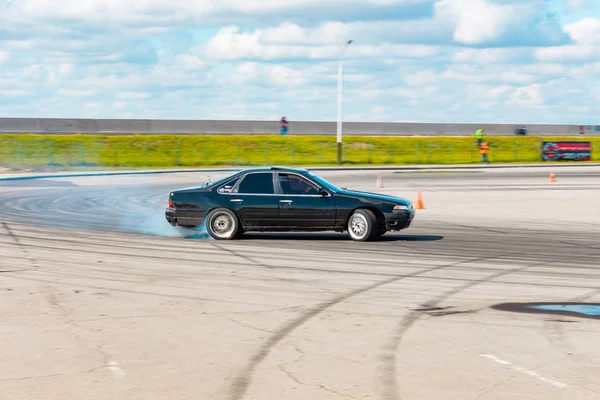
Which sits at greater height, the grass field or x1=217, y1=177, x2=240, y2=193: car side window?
the grass field

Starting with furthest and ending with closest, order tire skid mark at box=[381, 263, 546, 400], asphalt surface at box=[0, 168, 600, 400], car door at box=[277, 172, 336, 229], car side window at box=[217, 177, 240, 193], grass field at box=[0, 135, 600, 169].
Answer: grass field at box=[0, 135, 600, 169], car side window at box=[217, 177, 240, 193], car door at box=[277, 172, 336, 229], asphalt surface at box=[0, 168, 600, 400], tire skid mark at box=[381, 263, 546, 400]

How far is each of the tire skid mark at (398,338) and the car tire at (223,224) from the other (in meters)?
5.67

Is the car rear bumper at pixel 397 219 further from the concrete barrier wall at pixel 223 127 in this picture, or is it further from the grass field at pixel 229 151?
the concrete barrier wall at pixel 223 127

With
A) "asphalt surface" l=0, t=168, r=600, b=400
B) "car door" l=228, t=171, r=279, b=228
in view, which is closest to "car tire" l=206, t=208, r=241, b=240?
"car door" l=228, t=171, r=279, b=228

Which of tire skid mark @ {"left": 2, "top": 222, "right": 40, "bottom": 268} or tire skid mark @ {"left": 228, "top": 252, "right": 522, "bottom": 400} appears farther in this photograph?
tire skid mark @ {"left": 2, "top": 222, "right": 40, "bottom": 268}

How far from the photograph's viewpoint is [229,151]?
194 ft

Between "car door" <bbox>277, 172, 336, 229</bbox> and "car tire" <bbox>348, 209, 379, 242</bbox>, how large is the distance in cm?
38

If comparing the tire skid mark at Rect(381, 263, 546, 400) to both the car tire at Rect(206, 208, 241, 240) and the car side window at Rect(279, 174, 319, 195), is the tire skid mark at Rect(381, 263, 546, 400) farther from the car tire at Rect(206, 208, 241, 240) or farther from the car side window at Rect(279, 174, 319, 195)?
the car tire at Rect(206, 208, 241, 240)

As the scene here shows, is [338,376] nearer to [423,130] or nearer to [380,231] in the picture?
[380,231]

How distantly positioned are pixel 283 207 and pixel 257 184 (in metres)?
0.71

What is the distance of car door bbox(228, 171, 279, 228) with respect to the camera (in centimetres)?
1622

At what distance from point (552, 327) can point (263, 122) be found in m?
65.2

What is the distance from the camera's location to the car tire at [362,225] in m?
15.9

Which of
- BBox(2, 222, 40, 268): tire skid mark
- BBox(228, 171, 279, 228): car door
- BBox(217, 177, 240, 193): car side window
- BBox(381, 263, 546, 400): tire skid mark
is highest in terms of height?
BBox(217, 177, 240, 193): car side window
